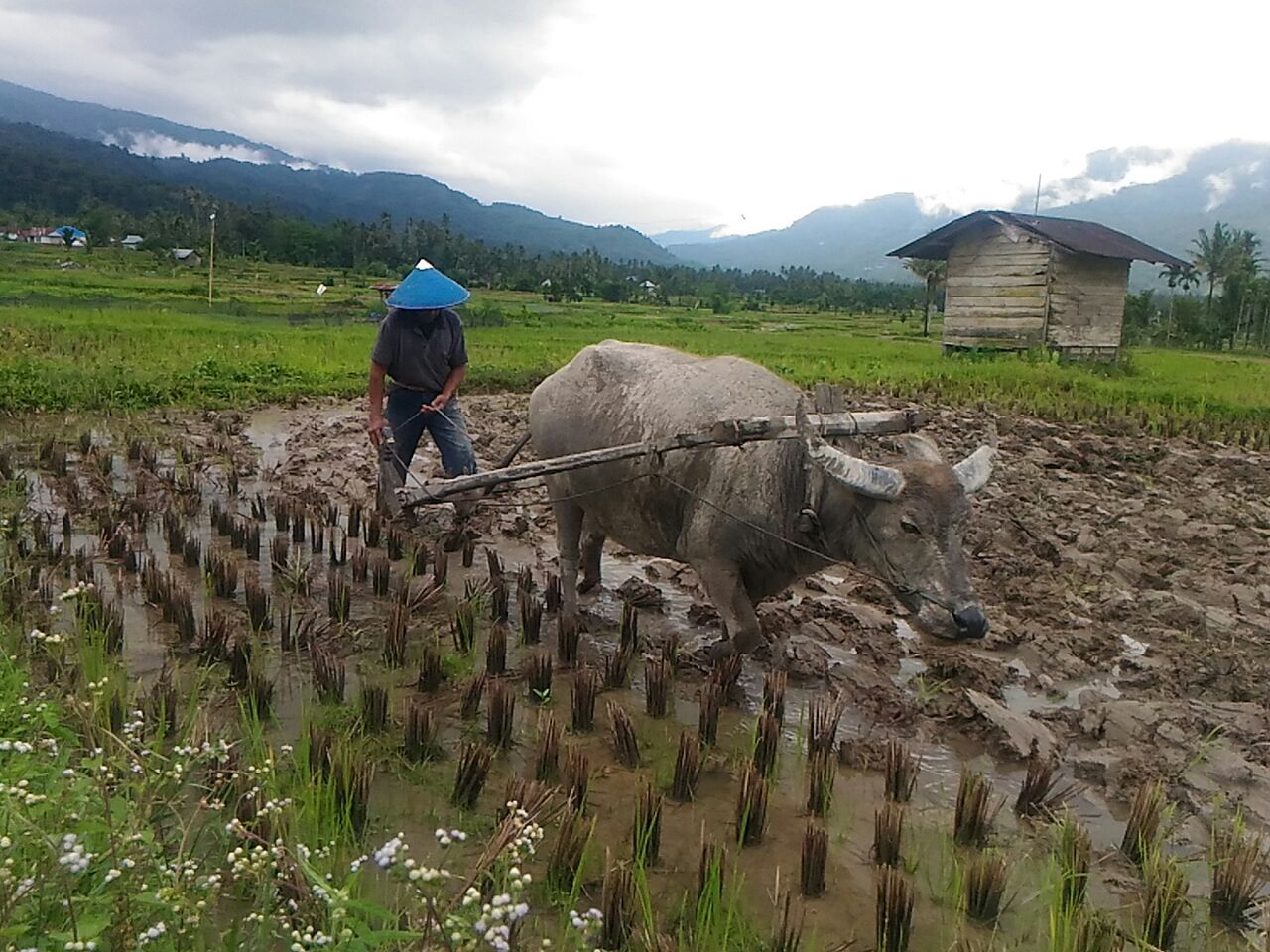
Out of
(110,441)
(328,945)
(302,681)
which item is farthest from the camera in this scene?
(110,441)

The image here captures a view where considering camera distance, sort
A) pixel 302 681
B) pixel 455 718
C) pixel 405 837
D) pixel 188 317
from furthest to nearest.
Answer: pixel 188 317, pixel 302 681, pixel 455 718, pixel 405 837

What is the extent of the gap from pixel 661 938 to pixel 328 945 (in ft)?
3.26

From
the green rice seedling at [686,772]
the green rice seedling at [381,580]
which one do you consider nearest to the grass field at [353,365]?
the green rice seedling at [381,580]

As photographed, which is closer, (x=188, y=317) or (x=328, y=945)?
(x=328, y=945)

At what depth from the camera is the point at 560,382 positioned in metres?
5.20

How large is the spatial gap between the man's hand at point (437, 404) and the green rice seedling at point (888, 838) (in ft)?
12.7

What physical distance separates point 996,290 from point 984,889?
58.0ft

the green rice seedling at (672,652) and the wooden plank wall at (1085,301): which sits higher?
the wooden plank wall at (1085,301)

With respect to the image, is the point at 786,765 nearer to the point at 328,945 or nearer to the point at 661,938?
the point at 661,938

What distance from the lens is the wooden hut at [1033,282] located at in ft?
57.4

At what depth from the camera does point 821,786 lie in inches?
132

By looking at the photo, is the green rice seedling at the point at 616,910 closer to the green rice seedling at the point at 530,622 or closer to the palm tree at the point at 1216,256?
the green rice seedling at the point at 530,622

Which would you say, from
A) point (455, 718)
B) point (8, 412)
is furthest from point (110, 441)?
point (455, 718)

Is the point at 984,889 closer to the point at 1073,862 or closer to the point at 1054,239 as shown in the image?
the point at 1073,862
